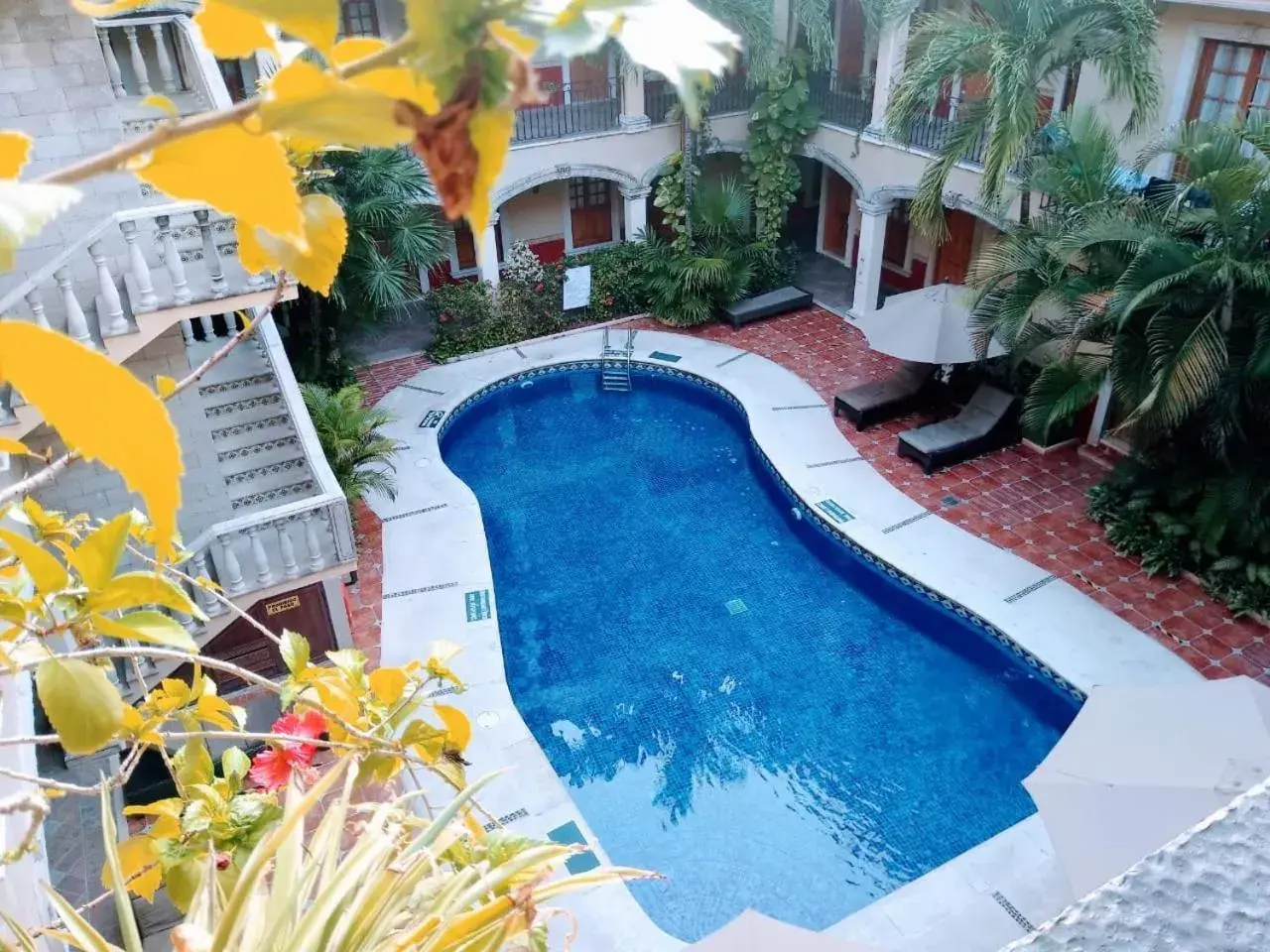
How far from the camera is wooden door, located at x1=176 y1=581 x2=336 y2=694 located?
8984 mm

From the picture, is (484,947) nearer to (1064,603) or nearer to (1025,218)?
(1064,603)

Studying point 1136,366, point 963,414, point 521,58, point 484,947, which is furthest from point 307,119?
point 963,414

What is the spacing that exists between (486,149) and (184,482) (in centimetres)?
853

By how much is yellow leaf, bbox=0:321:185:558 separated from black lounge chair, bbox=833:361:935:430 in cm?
1356

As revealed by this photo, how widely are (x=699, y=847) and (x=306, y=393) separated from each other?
673 centimetres

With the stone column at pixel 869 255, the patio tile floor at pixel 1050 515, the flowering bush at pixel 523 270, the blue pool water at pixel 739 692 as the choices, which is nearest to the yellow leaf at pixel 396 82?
the blue pool water at pixel 739 692

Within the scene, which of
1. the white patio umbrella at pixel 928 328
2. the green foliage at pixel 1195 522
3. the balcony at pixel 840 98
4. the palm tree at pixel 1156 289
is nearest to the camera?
the palm tree at pixel 1156 289

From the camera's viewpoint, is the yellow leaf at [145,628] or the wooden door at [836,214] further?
the wooden door at [836,214]

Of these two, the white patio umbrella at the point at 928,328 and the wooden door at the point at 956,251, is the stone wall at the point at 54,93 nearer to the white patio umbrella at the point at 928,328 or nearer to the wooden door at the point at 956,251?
the white patio umbrella at the point at 928,328

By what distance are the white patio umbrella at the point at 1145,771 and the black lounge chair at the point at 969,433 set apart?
5.50 metres

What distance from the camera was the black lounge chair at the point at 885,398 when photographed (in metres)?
13.9

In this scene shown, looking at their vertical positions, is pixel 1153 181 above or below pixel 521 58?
below

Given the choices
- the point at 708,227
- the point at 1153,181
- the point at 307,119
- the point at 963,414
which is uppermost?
the point at 307,119

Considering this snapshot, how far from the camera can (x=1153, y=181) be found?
37.3 feet
